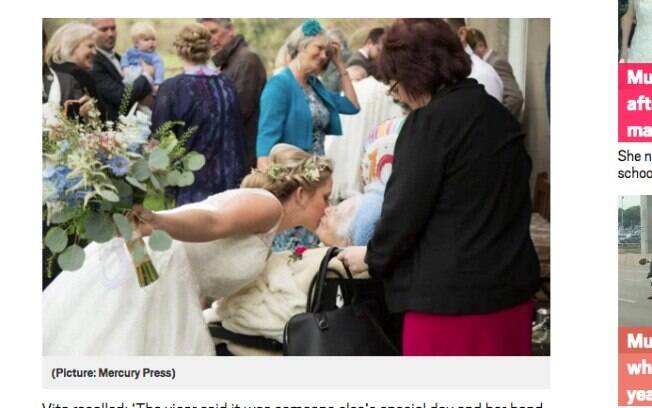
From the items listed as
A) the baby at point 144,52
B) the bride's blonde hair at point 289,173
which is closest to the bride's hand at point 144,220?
the bride's blonde hair at point 289,173

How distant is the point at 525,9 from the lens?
11.9ft

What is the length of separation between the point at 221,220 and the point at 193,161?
0.71ft

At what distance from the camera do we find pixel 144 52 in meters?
3.63

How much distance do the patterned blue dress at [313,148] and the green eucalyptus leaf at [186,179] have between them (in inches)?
13.5

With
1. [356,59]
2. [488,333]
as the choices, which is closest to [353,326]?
[488,333]

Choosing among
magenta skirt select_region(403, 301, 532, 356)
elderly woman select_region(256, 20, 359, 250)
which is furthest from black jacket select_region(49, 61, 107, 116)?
magenta skirt select_region(403, 301, 532, 356)

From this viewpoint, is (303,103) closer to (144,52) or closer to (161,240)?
(144,52)

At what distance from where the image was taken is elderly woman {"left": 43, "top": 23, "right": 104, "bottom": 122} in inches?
143

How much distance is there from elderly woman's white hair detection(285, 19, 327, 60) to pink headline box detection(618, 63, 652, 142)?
101 centimetres

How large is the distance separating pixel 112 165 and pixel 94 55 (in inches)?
18.0

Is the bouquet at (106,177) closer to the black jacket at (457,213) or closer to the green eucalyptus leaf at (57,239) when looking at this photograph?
the green eucalyptus leaf at (57,239)

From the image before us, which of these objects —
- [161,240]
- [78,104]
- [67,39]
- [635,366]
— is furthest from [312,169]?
[635,366]

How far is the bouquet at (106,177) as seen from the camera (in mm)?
3428

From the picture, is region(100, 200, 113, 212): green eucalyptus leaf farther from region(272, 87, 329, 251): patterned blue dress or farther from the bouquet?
region(272, 87, 329, 251): patterned blue dress
